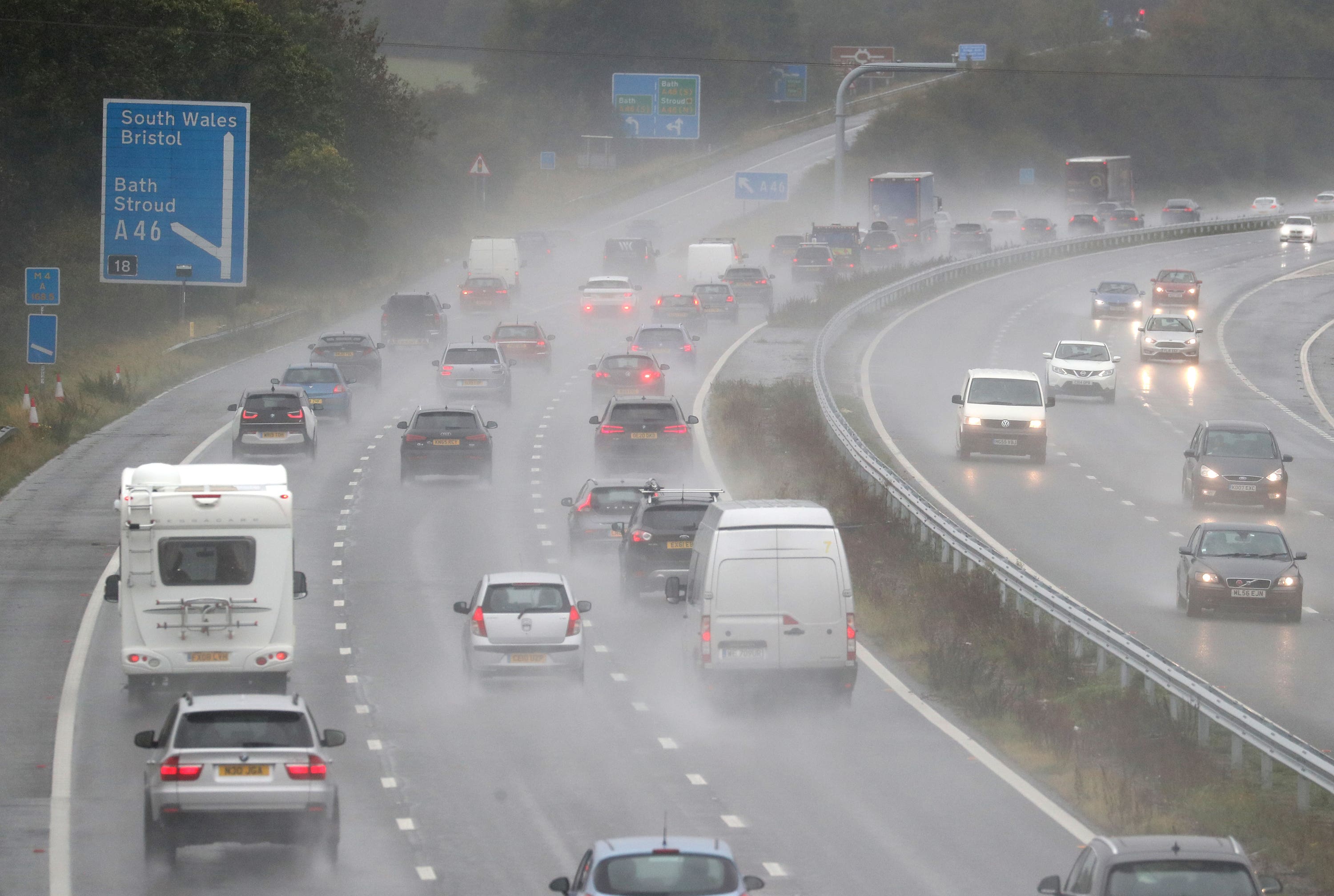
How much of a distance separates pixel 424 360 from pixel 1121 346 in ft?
75.1

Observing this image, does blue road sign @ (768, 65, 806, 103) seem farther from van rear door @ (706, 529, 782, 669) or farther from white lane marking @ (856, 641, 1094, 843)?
van rear door @ (706, 529, 782, 669)

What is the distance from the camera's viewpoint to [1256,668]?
23.7 metres

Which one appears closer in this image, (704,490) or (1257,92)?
(704,490)

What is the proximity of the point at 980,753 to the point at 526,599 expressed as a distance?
18.8 ft

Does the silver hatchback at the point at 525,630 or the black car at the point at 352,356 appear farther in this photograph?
the black car at the point at 352,356

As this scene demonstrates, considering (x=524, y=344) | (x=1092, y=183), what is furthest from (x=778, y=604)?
(x=1092, y=183)

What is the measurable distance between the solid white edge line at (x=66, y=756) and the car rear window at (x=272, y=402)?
29.5 ft

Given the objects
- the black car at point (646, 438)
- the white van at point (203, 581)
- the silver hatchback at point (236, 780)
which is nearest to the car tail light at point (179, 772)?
the silver hatchback at point (236, 780)

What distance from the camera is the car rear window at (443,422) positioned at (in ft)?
125

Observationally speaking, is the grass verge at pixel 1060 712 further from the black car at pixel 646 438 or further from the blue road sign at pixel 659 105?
the blue road sign at pixel 659 105

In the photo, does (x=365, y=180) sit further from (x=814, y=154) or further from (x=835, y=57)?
(x=814, y=154)

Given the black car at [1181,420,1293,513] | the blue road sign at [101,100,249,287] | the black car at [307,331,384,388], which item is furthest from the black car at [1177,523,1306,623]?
the black car at [307,331,384,388]

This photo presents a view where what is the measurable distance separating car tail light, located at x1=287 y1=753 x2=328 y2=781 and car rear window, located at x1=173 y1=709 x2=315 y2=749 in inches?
5.9

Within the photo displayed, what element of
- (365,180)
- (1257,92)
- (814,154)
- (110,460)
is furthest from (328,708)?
(1257,92)
